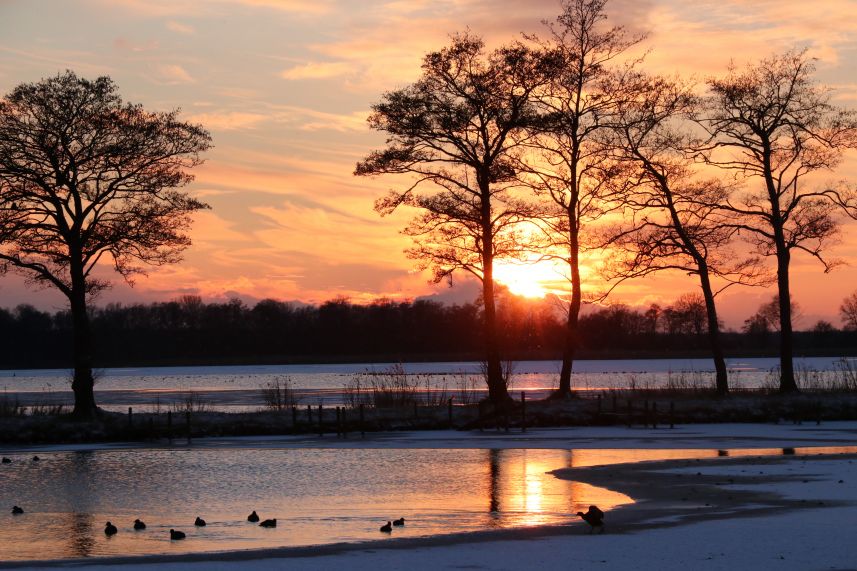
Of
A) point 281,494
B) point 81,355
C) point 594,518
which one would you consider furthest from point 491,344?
point 594,518

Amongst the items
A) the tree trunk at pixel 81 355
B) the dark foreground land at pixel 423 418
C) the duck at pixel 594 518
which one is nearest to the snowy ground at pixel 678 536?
the duck at pixel 594 518

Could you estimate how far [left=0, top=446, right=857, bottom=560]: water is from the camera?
Result: 55.9ft

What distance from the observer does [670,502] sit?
65.7ft

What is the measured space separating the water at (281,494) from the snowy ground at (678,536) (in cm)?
93

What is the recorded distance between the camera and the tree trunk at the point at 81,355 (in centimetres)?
3844

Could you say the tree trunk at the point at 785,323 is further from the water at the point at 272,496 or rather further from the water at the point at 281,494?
the water at the point at 272,496

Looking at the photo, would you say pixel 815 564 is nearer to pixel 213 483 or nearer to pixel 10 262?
pixel 213 483

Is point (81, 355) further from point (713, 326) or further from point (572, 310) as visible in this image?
point (713, 326)

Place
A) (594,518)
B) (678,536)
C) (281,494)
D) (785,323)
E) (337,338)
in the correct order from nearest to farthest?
(678,536)
(594,518)
(281,494)
(785,323)
(337,338)

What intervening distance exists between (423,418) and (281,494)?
18.0 m

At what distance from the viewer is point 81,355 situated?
38781 mm

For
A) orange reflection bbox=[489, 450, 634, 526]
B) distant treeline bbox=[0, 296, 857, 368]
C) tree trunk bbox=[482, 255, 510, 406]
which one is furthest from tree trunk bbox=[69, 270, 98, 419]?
distant treeline bbox=[0, 296, 857, 368]

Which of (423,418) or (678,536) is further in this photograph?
(423,418)

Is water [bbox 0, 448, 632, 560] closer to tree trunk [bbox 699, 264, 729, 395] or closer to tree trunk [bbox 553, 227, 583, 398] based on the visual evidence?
tree trunk [bbox 553, 227, 583, 398]
